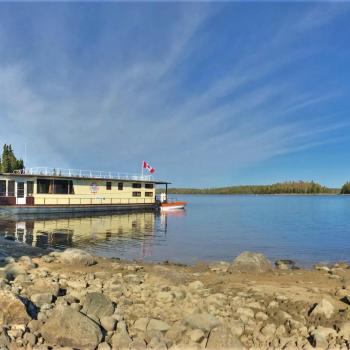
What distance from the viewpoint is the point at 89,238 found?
82.6ft

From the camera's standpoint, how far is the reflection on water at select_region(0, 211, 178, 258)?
2125 centimetres

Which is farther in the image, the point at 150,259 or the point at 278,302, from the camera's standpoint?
the point at 150,259

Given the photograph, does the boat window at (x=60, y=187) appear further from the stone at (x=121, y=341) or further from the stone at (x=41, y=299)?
the stone at (x=121, y=341)

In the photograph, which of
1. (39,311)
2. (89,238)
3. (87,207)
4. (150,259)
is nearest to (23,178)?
(87,207)

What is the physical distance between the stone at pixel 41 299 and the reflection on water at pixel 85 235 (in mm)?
10572

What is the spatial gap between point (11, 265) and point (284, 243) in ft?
59.8

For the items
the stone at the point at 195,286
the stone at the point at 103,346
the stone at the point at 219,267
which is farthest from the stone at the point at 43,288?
the stone at the point at 219,267

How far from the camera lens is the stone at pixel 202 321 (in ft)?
23.2

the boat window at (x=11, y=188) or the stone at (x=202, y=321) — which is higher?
the boat window at (x=11, y=188)

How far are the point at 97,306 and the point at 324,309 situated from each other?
493 cm

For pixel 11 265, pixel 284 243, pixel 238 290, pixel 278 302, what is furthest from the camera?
pixel 284 243

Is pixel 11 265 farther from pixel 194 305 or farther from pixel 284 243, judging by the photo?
pixel 284 243

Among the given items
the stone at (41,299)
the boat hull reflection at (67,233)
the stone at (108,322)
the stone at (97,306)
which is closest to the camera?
the stone at (108,322)

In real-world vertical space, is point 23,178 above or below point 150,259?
above
